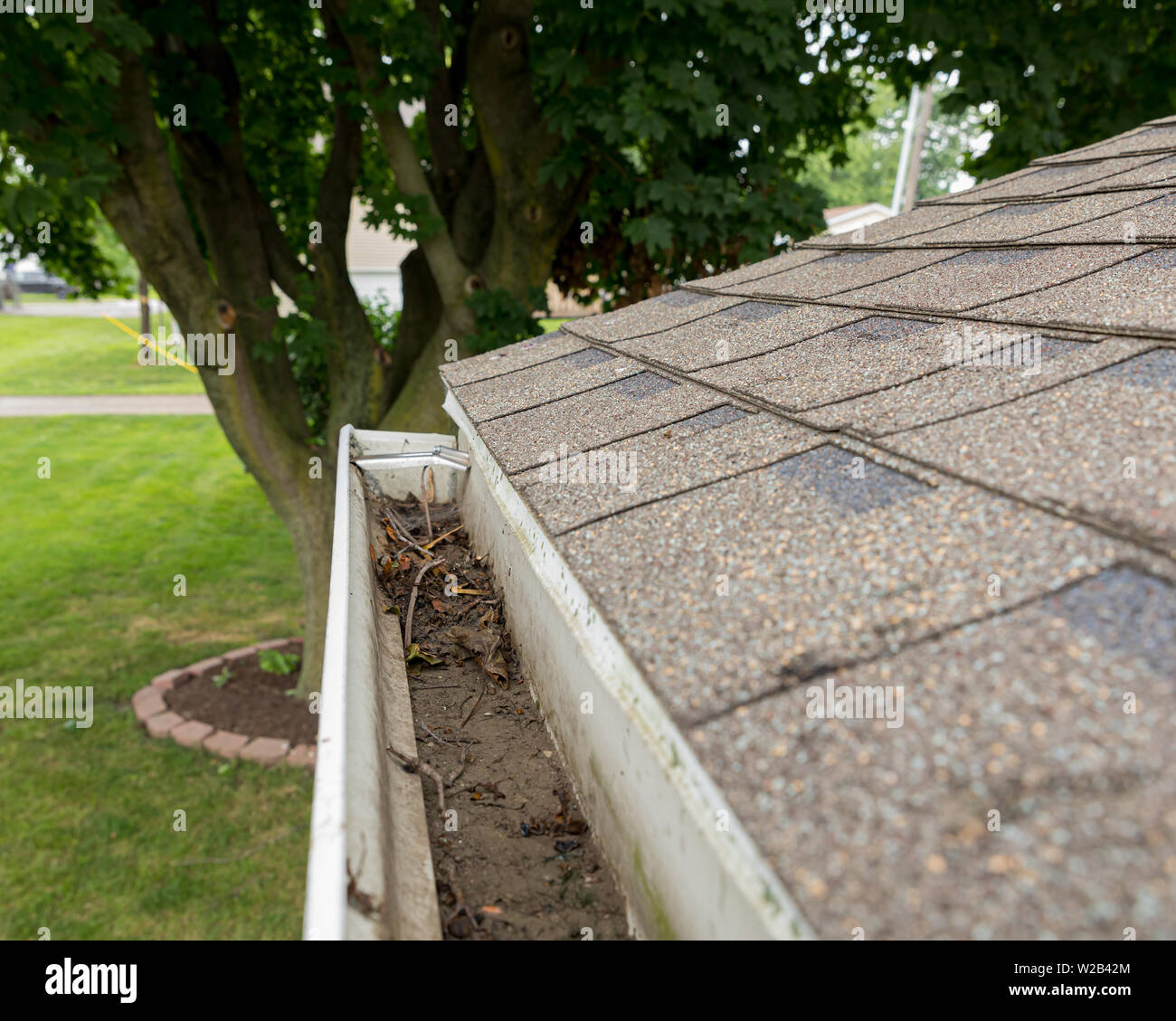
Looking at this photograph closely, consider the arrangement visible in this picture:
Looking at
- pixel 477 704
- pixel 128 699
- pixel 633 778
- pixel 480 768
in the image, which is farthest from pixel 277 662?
pixel 633 778

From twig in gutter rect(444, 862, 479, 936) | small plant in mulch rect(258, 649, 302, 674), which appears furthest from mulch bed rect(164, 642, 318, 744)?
twig in gutter rect(444, 862, 479, 936)

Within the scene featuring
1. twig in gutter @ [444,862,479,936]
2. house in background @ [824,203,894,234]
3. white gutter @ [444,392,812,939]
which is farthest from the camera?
house in background @ [824,203,894,234]

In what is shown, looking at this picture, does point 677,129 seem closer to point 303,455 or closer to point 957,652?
point 303,455

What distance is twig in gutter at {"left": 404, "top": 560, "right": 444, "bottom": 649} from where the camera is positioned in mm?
2076

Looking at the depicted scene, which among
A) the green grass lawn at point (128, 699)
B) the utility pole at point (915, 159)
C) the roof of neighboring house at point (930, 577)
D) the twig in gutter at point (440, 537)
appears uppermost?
the utility pole at point (915, 159)

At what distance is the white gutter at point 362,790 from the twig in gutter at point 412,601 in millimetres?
29

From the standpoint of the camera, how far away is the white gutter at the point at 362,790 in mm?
987

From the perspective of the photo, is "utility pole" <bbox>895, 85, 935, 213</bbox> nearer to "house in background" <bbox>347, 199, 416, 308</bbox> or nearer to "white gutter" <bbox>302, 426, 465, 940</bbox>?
"white gutter" <bbox>302, 426, 465, 940</bbox>

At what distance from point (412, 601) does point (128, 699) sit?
6.50m

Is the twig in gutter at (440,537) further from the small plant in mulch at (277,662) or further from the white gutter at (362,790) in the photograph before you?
the small plant in mulch at (277,662)

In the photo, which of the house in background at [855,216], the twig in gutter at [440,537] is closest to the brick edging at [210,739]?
the twig in gutter at [440,537]

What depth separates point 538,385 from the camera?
257 centimetres
